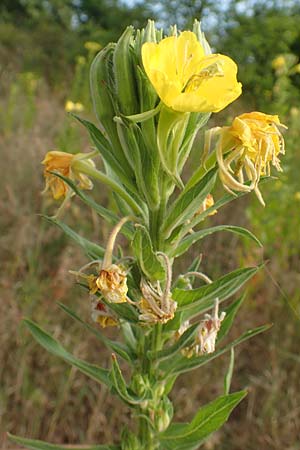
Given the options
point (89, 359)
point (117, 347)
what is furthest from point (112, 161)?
point (89, 359)

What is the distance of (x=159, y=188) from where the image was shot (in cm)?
116

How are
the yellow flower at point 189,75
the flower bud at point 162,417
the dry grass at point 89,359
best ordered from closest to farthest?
the yellow flower at point 189,75 → the flower bud at point 162,417 → the dry grass at point 89,359

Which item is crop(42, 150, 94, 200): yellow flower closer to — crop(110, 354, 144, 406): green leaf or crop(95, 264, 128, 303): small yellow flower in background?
crop(95, 264, 128, 303): small yellow flower in background

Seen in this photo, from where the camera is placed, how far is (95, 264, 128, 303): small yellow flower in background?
1.06m

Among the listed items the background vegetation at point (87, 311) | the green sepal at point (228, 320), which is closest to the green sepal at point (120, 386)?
the green sepal at point (228, 320)

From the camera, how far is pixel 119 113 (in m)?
1.06

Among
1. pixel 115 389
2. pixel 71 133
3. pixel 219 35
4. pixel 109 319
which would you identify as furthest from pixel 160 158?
pixel 219 35

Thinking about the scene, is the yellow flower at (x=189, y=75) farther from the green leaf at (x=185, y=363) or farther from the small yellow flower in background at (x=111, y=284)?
the green leaf at (x=185, y=363)

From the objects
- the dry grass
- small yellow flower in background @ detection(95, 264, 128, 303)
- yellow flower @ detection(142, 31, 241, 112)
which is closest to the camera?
yellow flower @ detection(142, 31, 241, 112)

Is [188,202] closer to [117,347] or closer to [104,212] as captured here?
[104,212]

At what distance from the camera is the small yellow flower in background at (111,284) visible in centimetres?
106

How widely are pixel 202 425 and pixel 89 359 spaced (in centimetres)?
176

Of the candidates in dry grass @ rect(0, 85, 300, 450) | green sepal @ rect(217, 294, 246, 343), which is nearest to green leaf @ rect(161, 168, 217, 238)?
green sepal @ rect(217, 294, 246, 343)

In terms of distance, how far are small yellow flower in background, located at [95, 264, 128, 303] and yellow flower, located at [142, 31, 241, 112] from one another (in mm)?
321
